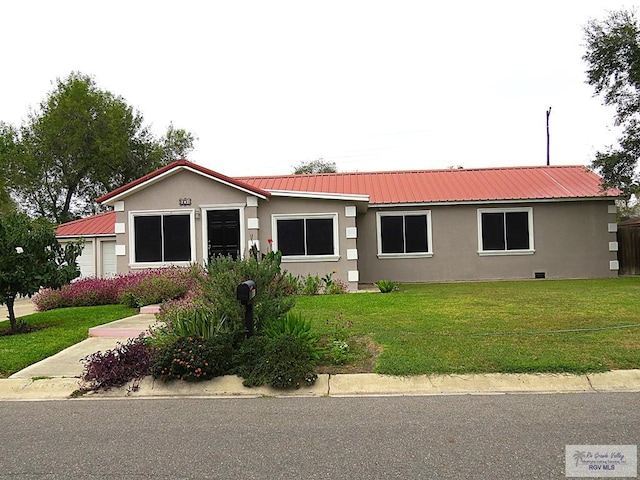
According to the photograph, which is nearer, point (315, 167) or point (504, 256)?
point (504, 256)

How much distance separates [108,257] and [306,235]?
1060 centimetres

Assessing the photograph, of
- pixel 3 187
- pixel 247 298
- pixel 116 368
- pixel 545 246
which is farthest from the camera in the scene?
pixel 3 187

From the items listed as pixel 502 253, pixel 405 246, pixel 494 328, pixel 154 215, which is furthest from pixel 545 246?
pixel 154 215

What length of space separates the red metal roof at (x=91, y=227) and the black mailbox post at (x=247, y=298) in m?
17.3

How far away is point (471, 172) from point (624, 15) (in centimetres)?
843

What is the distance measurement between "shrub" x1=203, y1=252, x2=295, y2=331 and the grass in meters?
2.89

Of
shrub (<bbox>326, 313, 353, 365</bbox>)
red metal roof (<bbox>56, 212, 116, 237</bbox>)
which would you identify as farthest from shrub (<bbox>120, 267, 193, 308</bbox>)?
red metal roof (<bbox>56, 212, 116, 237</bbox>)

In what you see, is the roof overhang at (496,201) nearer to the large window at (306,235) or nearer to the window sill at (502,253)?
the window sill at (502,253)

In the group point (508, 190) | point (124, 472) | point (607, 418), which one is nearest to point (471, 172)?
point (508, 190)

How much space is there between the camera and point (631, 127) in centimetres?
1694

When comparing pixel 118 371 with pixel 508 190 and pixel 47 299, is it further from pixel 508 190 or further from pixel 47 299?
pixel 508 190

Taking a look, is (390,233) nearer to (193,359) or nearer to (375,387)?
(375,387)

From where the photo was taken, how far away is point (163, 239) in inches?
677

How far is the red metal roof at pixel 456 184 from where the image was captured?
20.0m
